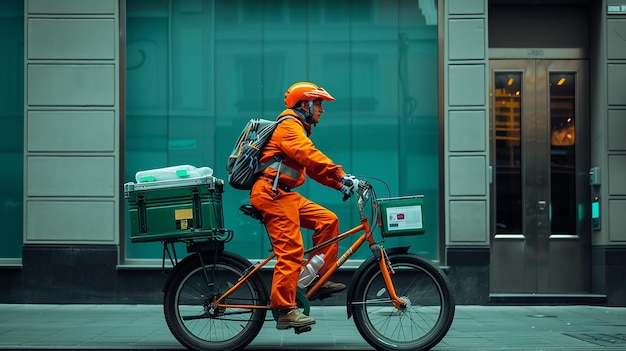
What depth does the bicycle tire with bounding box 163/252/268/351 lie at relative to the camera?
22.1ft

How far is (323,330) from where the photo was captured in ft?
27.1

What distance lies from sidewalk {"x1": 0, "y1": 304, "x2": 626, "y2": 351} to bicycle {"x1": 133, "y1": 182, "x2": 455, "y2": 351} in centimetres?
36

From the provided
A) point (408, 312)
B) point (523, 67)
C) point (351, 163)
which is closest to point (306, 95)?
point (408, 312)

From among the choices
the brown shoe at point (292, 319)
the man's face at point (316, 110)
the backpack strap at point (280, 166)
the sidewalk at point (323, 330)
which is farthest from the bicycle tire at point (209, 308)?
the man's face at point (316, 110)

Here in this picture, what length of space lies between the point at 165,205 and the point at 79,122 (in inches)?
165

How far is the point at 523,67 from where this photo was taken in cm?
1125

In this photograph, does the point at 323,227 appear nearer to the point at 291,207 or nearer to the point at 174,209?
the point at 291,207

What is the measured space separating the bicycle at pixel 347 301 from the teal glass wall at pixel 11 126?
15.4 feet

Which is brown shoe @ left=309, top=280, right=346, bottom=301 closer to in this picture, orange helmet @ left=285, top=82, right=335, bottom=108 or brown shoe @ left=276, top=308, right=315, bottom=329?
brown shoe @ left=276, top=308, right=315, bottom=329

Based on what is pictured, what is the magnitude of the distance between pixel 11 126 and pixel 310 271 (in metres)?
5.66

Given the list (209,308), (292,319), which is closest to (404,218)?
(292,319)

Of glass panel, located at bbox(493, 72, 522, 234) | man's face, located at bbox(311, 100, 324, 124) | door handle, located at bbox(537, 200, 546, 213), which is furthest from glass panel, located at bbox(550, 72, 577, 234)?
man's face, located at bbox(311, 100, 324, 124)

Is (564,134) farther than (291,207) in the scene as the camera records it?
Yes

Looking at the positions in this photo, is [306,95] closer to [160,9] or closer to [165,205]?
[165,205]
